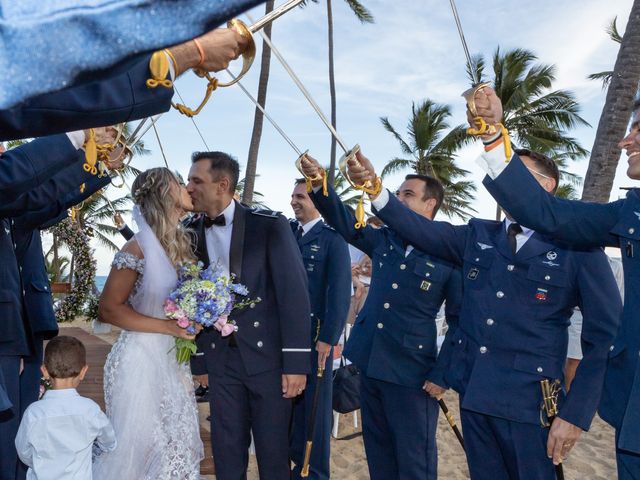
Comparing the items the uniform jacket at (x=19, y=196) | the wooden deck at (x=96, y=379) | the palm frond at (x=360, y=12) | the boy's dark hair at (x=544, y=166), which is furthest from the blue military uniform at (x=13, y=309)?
the palm frond at (x=360, y=12)

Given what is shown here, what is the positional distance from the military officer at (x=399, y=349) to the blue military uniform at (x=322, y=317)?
785 millimetres

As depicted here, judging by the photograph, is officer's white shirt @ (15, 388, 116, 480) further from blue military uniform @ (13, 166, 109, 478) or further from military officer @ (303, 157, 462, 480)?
military officer @ (303, 157, 462, 480)

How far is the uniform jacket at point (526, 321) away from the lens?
2891mm

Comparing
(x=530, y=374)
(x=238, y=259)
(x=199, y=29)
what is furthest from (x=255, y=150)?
(x=199, y=29)

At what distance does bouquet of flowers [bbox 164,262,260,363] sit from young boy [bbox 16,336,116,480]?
600 mm

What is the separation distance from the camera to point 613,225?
7.97 ft

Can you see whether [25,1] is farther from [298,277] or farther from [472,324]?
[298,277]

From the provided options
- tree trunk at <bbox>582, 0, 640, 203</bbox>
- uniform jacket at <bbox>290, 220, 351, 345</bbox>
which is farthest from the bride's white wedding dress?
tree trunk at <bbox>582, 0, 640, 203</bbox>

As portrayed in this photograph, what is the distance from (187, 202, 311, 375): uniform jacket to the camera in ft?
12.3

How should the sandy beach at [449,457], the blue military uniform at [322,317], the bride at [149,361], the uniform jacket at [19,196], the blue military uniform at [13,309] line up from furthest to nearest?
the sandy beach at [449,457], the blue military uniform at [322,317], the bride at [149,361], the blue military uniform at [13,309], the uniform jacket at [19,196]

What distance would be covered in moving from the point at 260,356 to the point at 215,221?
0.96 m

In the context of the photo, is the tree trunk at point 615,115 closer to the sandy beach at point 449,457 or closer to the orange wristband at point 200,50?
the sandy beach at point 449,457

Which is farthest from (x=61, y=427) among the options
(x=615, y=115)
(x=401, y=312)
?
(x=615, y=115)

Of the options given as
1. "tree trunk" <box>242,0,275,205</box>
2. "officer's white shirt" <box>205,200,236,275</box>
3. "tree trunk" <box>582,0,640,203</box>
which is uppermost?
"tree trunk" <box>242,0,275,205</box>
